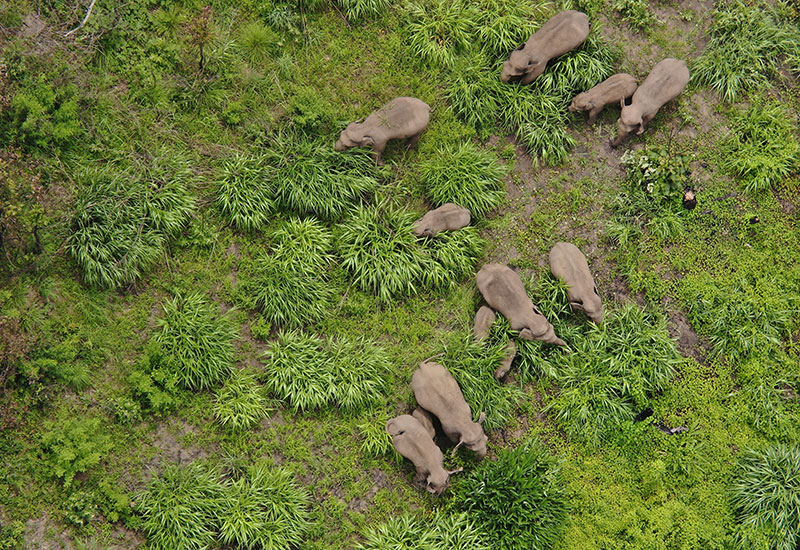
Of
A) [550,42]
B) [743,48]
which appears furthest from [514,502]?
[743,48]

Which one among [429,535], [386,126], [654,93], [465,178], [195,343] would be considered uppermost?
[386,126]

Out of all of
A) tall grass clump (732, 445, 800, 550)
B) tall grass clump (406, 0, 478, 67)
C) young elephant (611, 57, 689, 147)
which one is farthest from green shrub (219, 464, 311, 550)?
young elephant (611, 57, 689, 147)

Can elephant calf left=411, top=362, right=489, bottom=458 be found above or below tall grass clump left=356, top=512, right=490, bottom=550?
above

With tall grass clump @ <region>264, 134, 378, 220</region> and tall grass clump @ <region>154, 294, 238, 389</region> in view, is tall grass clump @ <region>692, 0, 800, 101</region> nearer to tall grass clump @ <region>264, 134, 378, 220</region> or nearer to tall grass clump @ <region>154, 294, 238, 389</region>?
tall grass clump @ <region>264, 134, 378, 220</region>

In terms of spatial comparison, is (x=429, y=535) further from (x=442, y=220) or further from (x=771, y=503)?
(x=771, y=503)

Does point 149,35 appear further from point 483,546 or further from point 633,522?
point 633,522

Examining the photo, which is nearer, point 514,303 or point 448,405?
point 448,405

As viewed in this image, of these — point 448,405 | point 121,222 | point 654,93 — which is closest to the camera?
point 448,405
